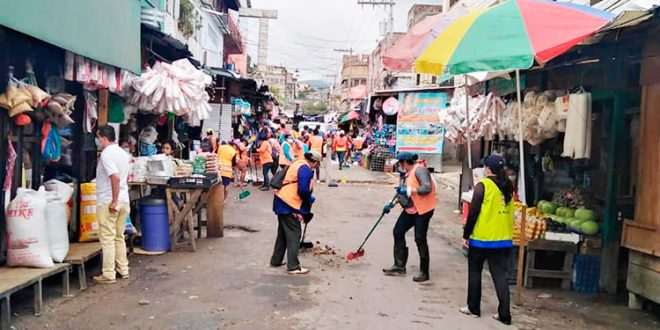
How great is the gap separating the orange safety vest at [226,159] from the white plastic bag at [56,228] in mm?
7511

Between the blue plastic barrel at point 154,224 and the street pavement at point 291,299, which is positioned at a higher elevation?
the blue plastic barrel at point 154,224

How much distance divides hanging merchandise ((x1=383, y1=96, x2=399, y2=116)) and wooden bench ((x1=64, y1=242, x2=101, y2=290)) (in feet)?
61.9

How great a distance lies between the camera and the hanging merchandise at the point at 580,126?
25.2ft

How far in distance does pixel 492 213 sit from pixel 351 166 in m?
24.0

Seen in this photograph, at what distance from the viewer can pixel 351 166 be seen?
3039 centimetres

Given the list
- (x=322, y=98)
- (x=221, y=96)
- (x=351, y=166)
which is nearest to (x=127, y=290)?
(x=221, y=96)

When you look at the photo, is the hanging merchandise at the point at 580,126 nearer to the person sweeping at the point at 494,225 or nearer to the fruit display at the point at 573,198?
the fruit display at the point at 573,198

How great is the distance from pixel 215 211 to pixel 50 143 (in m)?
3.70

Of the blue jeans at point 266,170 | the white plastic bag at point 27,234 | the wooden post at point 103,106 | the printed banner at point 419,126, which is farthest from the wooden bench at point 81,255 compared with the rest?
the printed banner at point 419,126

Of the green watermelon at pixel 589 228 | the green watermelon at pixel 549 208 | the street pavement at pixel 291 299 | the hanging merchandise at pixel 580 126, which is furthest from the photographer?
the green watermelon at pixel 549 208

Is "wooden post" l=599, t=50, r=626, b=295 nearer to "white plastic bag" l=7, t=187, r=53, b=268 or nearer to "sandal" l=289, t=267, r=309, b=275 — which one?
"sandal" l=289, t=267, r=309, b=275

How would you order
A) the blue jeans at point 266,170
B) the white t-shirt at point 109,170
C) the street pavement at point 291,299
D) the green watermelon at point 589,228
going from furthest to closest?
the blue jeans at point 266,170 < the green watermelon at point 589,228 < the white t-shirt at point 109,170 < the street pavement at point 291,299

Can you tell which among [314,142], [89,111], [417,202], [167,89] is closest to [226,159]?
[167,89]

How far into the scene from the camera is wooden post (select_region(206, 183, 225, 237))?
34.5 feet
